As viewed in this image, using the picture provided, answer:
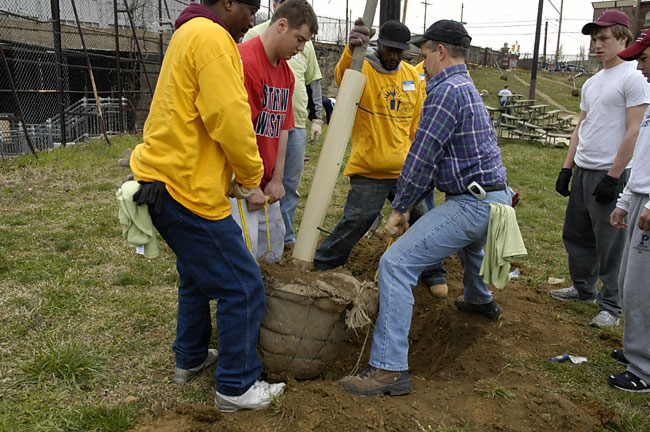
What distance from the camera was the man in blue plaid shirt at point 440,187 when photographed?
306cm

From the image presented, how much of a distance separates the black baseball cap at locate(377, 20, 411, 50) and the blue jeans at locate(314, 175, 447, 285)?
1.10 m

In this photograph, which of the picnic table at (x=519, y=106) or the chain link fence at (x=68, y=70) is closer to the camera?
the chain link fence at (x=68, y=70)

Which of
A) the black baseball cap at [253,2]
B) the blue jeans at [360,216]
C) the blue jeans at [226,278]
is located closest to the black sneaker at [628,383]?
the blue jeans at [360,216]

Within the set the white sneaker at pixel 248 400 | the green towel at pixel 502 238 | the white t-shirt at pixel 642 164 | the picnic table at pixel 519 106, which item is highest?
the picnic table at pixel 519 106

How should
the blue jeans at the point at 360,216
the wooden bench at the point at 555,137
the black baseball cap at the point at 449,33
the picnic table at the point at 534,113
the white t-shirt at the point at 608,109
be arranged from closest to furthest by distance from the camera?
the black baseball cap at the point at 449,33, the white t-shirt at the point at 608,109, the blue jeans at the point at 360,216, the wooden bench at the point at 555,137, the picnic table at the point at 534,113

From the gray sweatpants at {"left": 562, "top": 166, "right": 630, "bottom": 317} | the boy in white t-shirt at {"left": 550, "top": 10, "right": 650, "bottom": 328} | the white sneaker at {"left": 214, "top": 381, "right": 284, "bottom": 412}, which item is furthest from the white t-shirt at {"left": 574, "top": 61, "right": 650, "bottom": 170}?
the white sneaker at {"left": 214, "top": 381, "right": 284, "bottom": 412}

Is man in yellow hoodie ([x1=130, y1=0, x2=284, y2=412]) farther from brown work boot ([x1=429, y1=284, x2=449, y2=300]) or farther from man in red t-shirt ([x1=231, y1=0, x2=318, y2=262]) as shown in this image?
brown work boot ([x1=429, y1=284, x2=449, y2=300])

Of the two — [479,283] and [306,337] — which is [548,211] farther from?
[306,337]

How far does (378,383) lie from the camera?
3.02 meters

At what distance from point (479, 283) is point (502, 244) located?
833mm

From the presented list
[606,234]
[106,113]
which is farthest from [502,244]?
[106,113]

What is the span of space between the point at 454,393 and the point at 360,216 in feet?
6.10

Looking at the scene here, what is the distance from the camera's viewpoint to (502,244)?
314cm

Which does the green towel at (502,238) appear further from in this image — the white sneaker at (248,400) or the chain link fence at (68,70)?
the chain link fence at (68,70)
